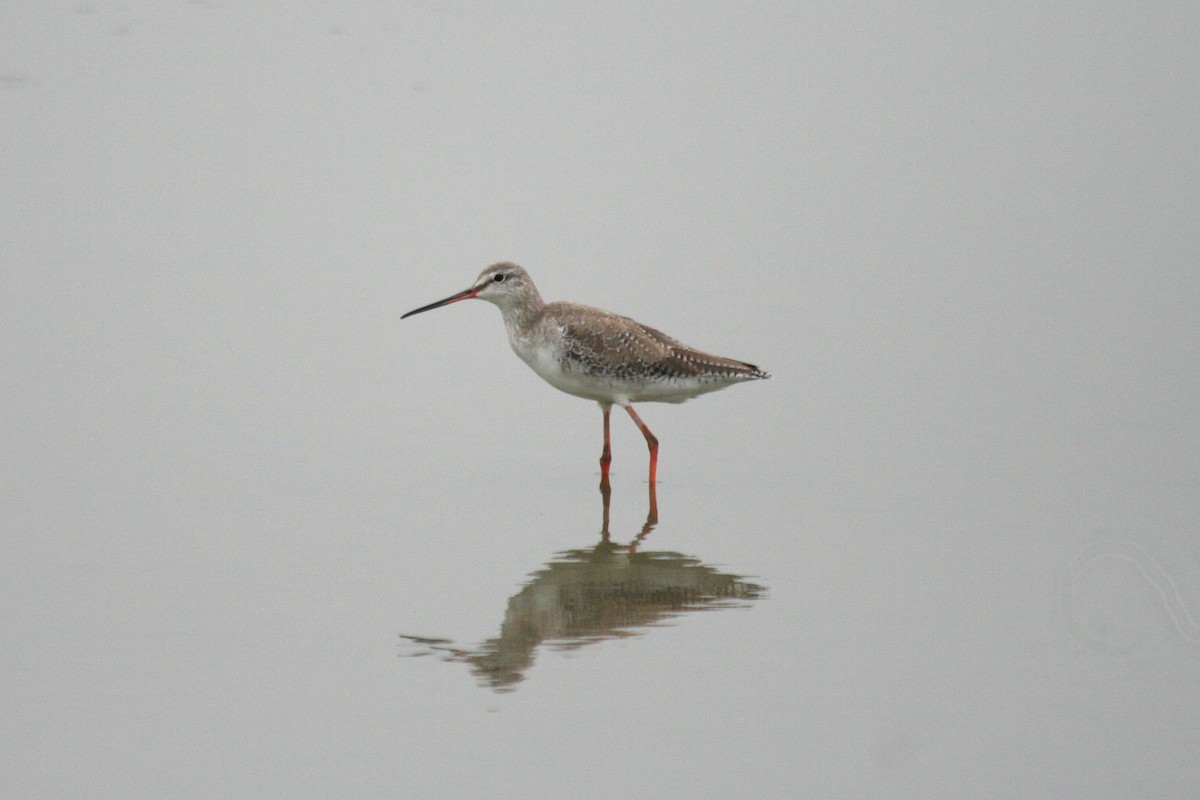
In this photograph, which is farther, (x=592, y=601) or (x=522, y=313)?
(x=522, y=313)

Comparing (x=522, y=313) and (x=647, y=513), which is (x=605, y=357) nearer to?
(x=522, y=313)

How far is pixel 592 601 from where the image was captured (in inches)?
339

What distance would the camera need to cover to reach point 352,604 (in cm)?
852

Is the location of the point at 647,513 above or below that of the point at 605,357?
below

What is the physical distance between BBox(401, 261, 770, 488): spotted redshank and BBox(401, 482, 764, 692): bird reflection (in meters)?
2.42

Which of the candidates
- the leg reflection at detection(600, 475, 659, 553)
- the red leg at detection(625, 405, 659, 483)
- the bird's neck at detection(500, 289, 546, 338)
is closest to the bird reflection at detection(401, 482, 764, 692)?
the leg reflection at detection(600, 475, 659, 553)

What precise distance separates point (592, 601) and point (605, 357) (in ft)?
Result: 13.6

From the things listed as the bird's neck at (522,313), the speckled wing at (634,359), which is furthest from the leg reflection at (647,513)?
the bird's neck at (522,313)

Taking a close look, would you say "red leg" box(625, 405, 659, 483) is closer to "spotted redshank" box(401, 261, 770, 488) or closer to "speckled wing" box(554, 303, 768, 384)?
"spotted redshank" box(401, 261, 770, 488)

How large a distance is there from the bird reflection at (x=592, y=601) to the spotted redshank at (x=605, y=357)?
2.42m

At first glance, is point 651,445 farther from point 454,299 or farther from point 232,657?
point 232,657

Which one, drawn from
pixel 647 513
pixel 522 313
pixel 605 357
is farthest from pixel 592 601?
pixel 522 313

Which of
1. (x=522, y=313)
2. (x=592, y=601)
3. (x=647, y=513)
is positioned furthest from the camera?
(x=522, y=313)

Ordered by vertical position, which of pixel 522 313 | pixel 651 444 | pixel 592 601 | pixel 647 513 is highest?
pixel 522 313
